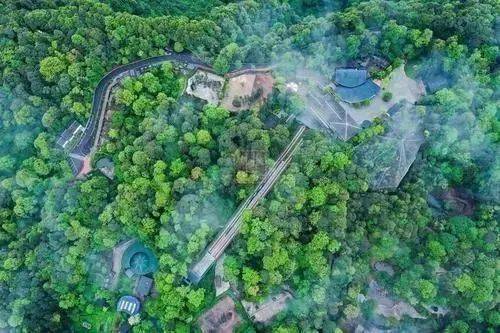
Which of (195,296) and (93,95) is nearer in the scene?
(195,296)

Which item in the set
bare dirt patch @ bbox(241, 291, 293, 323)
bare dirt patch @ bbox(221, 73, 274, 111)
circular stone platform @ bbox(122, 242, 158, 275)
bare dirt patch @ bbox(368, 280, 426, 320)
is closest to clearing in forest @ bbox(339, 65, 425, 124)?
bare dirt patch @ bbox(221, 73, 274, 111)

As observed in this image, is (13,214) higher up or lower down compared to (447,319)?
higher up

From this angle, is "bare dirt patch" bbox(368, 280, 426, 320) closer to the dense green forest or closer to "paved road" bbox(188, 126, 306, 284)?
the dense green forest

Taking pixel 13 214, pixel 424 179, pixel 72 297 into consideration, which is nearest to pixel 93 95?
pixel 13 214

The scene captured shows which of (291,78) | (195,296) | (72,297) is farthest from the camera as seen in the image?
(291,78)

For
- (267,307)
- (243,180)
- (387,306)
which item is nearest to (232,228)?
(243,180)

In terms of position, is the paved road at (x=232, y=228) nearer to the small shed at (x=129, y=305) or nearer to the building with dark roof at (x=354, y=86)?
the small shed at (x=129, y=305)

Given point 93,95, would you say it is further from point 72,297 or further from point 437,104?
point 437,104
